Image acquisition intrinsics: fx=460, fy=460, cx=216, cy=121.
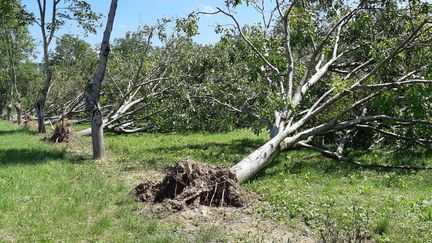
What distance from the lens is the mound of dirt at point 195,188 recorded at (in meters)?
7.03

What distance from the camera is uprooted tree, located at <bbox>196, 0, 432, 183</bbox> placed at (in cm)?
1009

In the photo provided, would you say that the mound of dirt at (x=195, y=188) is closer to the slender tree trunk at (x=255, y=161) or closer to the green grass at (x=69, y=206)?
the green grass at (x=69, y=206)

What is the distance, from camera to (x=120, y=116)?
17.7 meters

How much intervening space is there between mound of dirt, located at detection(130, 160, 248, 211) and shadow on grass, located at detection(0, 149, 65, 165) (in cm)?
480

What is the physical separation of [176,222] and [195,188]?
90 cm

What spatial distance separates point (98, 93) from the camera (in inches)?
456

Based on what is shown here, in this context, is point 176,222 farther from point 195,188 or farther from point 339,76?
point 339,76

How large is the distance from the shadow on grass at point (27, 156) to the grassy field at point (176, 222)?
25 mm

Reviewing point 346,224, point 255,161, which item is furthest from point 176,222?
point 255,161

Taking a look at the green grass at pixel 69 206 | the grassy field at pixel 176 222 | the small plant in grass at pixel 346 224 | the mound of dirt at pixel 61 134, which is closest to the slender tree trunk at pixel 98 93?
the grassy field at pixel 176 222

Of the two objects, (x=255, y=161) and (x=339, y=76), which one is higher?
(x=339, y=76)

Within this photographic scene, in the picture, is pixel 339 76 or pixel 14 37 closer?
pixel 339 76

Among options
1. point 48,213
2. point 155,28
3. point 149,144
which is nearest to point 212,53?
point 155,28

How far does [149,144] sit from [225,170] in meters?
7.97
